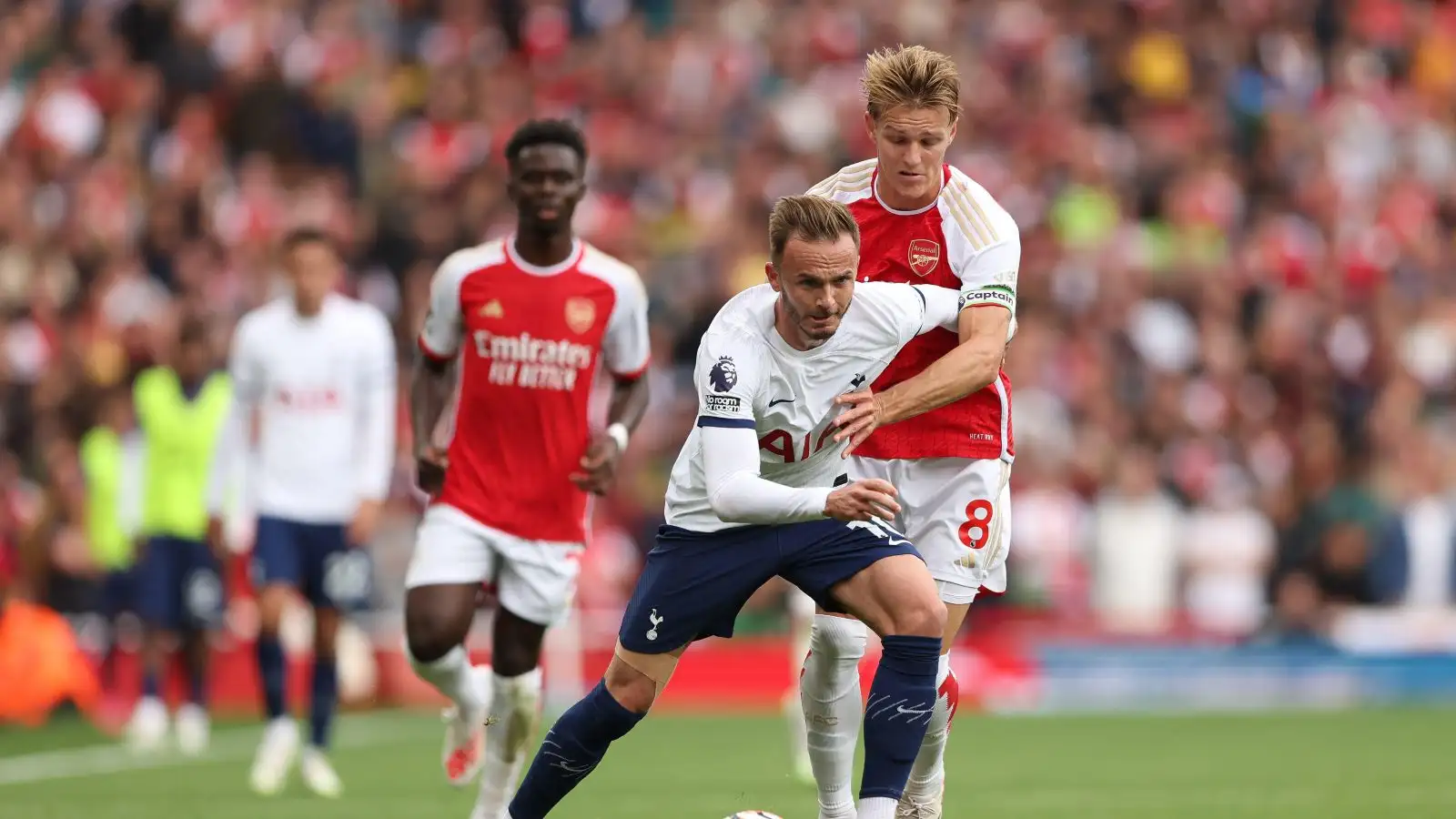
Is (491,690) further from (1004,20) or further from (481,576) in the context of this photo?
(1004,20)

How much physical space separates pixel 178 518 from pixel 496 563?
6.52m

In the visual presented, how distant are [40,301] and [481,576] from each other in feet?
38.8

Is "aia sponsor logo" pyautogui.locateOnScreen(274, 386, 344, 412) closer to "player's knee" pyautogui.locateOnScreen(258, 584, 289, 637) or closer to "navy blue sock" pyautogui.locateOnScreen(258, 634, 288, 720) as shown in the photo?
"player's knee" pyautogui.locateOnScreen(258, 584, 289, 637)

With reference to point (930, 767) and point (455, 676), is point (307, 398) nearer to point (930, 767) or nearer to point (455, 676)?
point (455, 676)

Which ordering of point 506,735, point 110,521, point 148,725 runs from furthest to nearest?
1. point 110,521
2. point 148,725
3. point 506,735

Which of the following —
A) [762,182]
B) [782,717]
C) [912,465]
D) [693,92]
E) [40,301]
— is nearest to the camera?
[912,465]

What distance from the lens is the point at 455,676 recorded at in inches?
377

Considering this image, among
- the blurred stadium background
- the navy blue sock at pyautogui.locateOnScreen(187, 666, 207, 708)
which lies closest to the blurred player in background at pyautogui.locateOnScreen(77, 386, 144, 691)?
the blurred stadium background

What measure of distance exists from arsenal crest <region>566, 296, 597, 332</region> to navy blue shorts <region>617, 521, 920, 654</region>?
2.26 m

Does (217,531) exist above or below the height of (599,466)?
below

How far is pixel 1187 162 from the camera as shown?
2262 cm

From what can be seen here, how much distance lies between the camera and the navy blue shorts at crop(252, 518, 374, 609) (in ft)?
39.2

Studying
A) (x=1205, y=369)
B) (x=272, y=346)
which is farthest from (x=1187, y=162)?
(x=272, y=346)

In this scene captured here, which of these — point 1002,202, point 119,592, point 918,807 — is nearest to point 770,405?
point 918,807
